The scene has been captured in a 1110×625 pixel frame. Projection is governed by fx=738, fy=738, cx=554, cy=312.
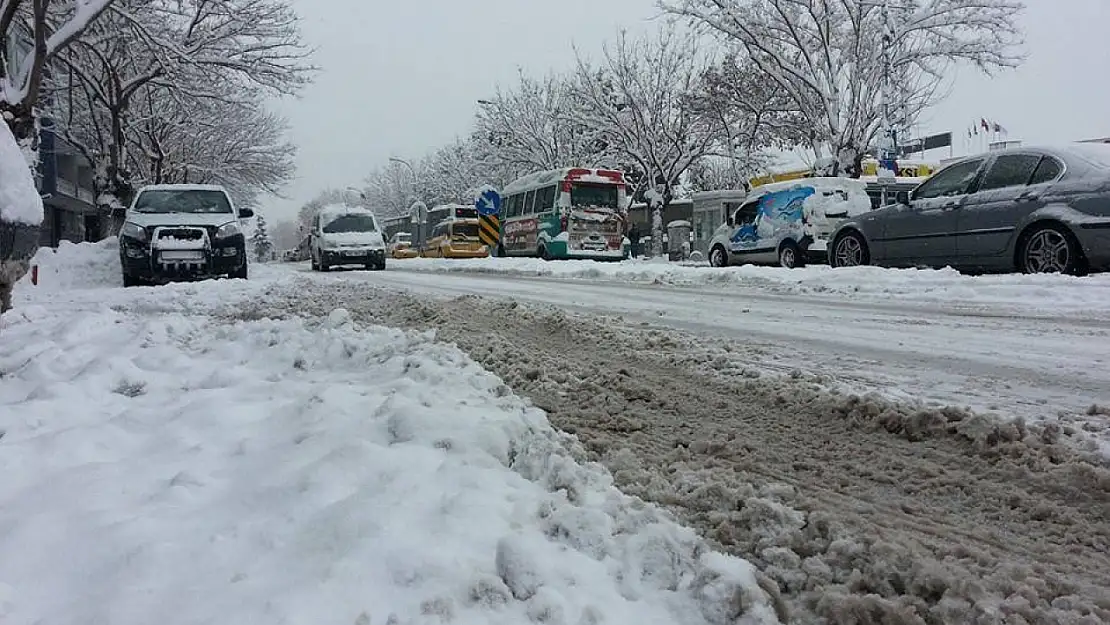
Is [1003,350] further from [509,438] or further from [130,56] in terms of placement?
[130,56]

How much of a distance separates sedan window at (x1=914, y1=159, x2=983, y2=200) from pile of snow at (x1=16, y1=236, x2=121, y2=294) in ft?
39.7

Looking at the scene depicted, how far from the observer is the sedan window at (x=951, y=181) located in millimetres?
9805

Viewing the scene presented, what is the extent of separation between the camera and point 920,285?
348 inches

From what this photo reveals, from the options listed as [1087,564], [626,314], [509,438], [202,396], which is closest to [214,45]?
[626,314]

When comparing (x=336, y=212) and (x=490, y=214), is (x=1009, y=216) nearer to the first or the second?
(x=336, y=212)

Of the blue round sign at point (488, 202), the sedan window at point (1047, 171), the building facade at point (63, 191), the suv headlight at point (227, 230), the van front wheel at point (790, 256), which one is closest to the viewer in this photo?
the sedan window at point (1047, 171)

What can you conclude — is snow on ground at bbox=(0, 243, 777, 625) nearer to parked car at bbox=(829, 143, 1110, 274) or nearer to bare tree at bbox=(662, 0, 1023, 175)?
parked car at bbox=(829, 143, 1110, 274)

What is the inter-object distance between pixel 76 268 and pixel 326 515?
13.4 metres

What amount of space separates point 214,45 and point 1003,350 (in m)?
20.4

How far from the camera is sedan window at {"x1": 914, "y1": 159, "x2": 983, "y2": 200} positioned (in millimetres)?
9805

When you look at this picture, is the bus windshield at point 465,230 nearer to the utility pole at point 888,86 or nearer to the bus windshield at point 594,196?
the bus windshield at point 594,196

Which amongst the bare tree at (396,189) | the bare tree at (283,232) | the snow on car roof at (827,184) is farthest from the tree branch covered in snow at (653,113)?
the bare tree at (283,232)

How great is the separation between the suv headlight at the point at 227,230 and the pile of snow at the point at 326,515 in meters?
7.91

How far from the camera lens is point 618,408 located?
3705 mm
